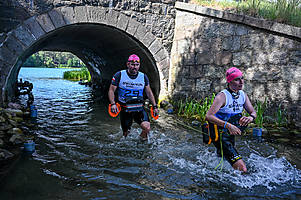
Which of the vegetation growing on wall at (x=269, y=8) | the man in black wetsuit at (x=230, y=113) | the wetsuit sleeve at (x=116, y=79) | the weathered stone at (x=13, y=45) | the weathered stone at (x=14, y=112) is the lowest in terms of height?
the weathered stone at (x=14, y=112)

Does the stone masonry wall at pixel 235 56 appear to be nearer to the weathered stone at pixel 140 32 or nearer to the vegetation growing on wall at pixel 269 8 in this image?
the vegetation growing on wall at pixel 269 8

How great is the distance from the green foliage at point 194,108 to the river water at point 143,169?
1510 millimetres

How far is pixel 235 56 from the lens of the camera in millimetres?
7535

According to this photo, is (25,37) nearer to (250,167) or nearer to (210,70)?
(210,70)

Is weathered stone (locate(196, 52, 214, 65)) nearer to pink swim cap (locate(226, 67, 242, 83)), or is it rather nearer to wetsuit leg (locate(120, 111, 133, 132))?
wetsuit leg (locate(120, 111, 133, 132))

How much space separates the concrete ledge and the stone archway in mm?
1532

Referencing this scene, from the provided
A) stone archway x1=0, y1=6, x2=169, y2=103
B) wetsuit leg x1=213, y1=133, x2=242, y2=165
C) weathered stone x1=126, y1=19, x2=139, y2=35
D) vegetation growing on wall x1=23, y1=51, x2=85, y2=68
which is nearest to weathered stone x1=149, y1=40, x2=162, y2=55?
stone archway x1=0, y1=6, x2=169, y2=103

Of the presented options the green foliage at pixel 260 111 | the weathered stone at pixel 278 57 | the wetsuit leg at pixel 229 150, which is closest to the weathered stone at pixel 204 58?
the weathered stone at pixel 278 57

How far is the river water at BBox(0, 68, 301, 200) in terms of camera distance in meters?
3.19

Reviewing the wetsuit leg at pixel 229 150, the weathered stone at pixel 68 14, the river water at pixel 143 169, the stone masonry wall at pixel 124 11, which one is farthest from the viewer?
the weathered stone at pixel 68 14

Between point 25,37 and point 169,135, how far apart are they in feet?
15.0

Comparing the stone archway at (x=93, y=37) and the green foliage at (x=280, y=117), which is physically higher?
the stone archway at (x=93, y=37)

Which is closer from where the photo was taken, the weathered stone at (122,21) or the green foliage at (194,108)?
the green foliage at (194,108)

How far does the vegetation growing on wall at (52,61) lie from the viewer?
90.3 m
